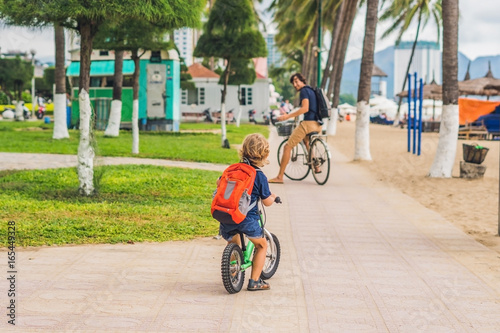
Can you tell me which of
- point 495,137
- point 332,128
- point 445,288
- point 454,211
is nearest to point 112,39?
point 454,211

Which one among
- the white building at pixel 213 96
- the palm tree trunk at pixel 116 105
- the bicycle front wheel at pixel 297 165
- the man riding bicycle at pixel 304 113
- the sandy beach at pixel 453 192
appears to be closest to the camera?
the sandy beach at pixel 453 192

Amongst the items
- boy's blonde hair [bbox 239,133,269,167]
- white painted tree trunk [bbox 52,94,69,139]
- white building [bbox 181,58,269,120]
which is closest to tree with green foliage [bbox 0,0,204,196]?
boy's blonde hair [bbox 239,133,269,167]

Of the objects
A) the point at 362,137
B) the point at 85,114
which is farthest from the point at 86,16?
the point at 362,137

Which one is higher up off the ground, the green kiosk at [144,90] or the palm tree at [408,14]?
the palm tree at [408,14]

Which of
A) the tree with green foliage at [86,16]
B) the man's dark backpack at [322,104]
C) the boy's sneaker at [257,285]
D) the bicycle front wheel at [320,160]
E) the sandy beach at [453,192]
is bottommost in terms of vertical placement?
the sandy beach at [453,192]

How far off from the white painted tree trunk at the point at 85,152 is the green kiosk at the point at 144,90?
714 inches

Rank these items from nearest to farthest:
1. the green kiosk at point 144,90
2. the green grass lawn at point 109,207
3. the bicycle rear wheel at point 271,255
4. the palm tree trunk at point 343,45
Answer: the bicycle rear wheel at point 271,255
the green grass lawn at point 109,207
the green kiosk at point 144,90
the palm tree trunk at point 343,45

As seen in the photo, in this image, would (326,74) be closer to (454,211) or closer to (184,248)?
(454,211)

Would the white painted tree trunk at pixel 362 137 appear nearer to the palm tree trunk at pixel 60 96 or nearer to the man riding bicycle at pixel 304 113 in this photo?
the man riding bicycle at pixel 304 113

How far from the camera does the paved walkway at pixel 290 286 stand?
4746 mm

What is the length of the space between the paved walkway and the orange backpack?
57 cm

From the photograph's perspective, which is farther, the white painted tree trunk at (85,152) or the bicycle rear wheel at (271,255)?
the white painted tree trunk at (85,152)

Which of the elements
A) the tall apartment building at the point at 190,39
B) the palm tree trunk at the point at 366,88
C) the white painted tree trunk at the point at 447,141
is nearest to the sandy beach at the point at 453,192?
the white painted tree trunk at the point at 447,141

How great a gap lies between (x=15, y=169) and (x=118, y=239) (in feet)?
20.8
